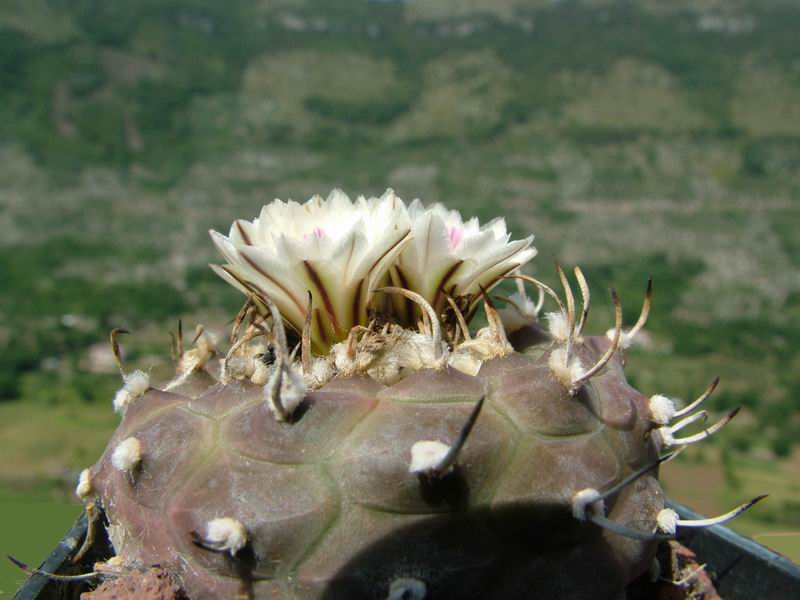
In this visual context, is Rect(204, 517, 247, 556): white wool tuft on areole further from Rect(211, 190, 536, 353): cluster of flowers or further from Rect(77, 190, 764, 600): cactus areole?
Rect(211, 190, 536, 353): cluster of flowers

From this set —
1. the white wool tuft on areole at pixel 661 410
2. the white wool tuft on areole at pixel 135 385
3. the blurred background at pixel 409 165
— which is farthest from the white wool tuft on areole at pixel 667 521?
the blurred background at pixel 409 165

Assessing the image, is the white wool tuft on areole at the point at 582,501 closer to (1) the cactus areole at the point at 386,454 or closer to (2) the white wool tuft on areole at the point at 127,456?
(1) the cactus areole at the point at 386,454

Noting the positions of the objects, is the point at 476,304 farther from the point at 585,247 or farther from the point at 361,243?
the point at 585,247

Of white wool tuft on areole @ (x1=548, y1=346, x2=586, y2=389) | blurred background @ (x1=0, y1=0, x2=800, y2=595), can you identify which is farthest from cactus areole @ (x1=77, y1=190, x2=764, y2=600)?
blurred background @ (x1=0, y1=0, x2=800, y2=595)

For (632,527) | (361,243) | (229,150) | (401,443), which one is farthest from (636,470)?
(229,150)

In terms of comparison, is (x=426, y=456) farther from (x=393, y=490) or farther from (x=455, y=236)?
(x=455, y=236)

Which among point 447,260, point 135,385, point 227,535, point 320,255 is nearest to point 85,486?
point 135,385
